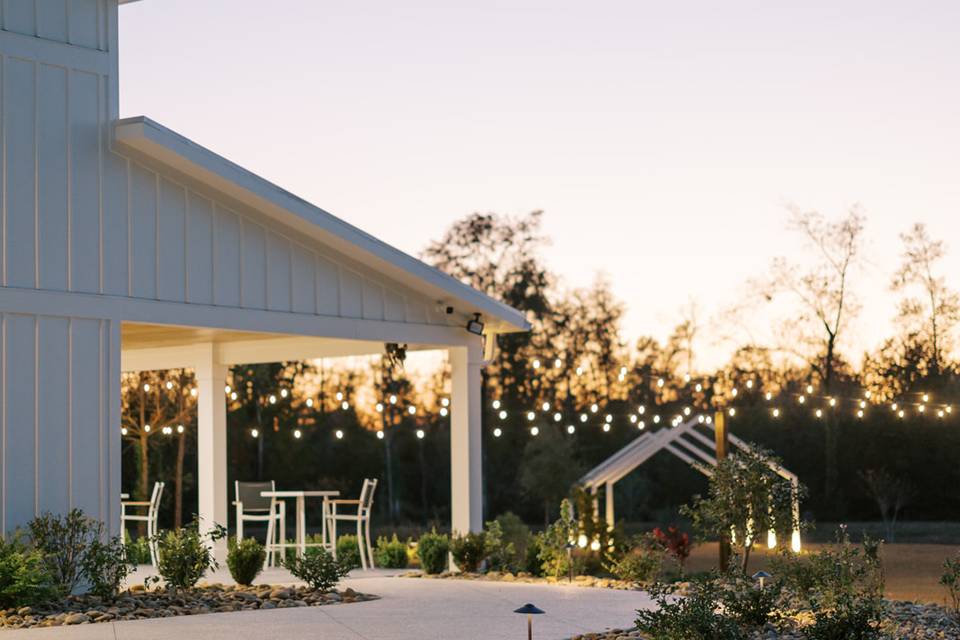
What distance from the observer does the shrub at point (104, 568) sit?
9.30 m

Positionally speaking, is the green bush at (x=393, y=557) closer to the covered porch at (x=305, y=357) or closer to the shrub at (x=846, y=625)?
the covered porch at (x=305, y=357)

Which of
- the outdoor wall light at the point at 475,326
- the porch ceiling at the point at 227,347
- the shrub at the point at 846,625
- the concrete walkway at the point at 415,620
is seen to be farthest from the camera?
the outdoor wall light at the point at 475,326

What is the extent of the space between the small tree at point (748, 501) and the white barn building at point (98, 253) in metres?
3.63

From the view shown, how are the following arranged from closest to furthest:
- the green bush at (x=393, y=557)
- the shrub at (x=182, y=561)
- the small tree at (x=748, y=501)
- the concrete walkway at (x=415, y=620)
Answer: the concrete walkway at (x=415, y=620) → the small tree at (x=748, y=501) → the shrub at (x=182, y=561) → the green bush at (x=393, y=557)

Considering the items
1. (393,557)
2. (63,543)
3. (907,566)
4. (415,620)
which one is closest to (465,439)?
(393,557)

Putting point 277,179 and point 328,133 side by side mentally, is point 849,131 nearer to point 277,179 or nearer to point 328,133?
point 328,133

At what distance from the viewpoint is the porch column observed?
12.7 meters

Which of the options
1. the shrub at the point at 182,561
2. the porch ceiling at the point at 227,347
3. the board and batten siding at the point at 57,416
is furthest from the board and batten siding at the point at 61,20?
the shrub at the point at 182,561

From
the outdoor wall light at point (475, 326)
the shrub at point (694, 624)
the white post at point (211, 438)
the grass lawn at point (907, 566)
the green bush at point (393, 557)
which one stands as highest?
the outdoor wall light at point (475, 326)

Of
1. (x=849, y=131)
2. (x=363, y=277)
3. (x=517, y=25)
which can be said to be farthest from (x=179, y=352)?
(x=849, y=131)

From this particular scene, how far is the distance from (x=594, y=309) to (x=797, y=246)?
19.6 ft

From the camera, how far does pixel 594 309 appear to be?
3228cm

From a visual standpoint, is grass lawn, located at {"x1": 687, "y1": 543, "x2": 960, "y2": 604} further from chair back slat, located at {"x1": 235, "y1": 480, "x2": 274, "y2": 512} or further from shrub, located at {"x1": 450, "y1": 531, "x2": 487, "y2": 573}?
chair back slat, located at {"x1": 235, "y1": 480, "x2": 274, "y2": 512}

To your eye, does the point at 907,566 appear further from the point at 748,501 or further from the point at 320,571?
the point at 320,571
